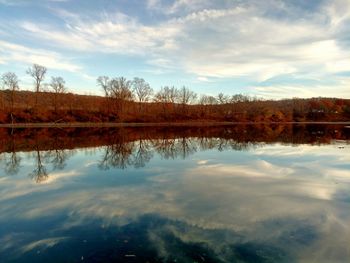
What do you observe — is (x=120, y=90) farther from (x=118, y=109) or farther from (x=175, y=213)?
(x=175, y=213)

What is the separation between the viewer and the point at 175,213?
7.52 meters

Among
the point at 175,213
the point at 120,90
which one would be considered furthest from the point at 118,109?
the point at 175,213

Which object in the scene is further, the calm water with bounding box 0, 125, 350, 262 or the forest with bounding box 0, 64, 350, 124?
the forest with bounding box 0, 64, 350, 124

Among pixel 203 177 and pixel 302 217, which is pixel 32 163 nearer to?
pixel 203 177

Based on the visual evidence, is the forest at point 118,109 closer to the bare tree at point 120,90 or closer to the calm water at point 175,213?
the bare tree at point 120,90

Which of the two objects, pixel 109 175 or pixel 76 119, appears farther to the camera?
pixel 76 119

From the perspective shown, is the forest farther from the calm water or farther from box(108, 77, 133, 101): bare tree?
the calm water

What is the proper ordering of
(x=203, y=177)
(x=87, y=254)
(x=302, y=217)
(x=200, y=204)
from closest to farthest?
(x=87, y=254), (x=302, y=217), (x=200, y=204), (x=203, y=177)

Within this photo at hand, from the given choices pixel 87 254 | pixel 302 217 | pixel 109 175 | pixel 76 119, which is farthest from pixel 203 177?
pixel 76 119

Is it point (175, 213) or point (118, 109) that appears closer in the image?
point (175, 213)

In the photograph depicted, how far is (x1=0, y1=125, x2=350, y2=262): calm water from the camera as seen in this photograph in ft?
18.1

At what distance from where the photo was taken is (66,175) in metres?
12.6

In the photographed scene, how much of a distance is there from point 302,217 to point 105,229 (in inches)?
171

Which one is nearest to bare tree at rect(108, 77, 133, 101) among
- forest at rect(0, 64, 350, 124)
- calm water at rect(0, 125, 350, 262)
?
forest at rect(0, 64, 350, 124)
